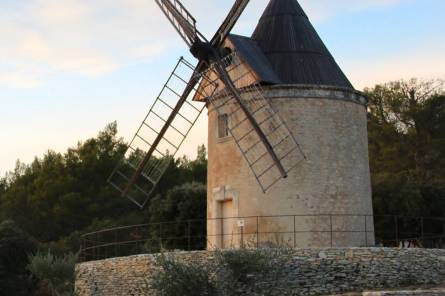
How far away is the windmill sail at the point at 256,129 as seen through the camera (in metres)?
19.7

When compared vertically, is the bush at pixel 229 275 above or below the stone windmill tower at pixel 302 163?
below

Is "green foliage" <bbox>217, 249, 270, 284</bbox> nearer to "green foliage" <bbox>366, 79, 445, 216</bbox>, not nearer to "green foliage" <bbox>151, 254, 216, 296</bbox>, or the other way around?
"green foliage" <bbox>151, 254, 216, 296</bbox>

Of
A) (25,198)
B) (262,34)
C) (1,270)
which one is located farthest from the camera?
(25,198)

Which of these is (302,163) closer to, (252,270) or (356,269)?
(356,269)

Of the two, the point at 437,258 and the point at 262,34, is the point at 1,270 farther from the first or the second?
the point at 437,258

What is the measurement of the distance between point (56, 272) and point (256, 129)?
7.62 m

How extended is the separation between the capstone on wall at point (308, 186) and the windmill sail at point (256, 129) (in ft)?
0.73

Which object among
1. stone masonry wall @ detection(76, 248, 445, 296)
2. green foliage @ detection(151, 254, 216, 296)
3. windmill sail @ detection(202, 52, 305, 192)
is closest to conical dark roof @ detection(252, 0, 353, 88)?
windmill sail @ detection(202, 52, 305, 192)

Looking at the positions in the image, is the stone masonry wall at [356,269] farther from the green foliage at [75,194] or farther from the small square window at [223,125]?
the green foliage at [75,194]

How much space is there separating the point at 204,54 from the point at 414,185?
43.8ft

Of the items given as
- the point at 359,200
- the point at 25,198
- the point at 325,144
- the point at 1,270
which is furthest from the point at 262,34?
the point at 25,198

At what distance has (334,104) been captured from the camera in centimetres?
2042

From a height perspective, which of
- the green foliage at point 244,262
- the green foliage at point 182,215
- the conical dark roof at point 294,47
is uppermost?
the conical dark roof at point 294,47

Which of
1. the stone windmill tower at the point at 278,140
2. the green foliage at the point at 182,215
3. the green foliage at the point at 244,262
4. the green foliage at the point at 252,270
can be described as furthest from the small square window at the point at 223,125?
the green foliage at the point at 182,215
